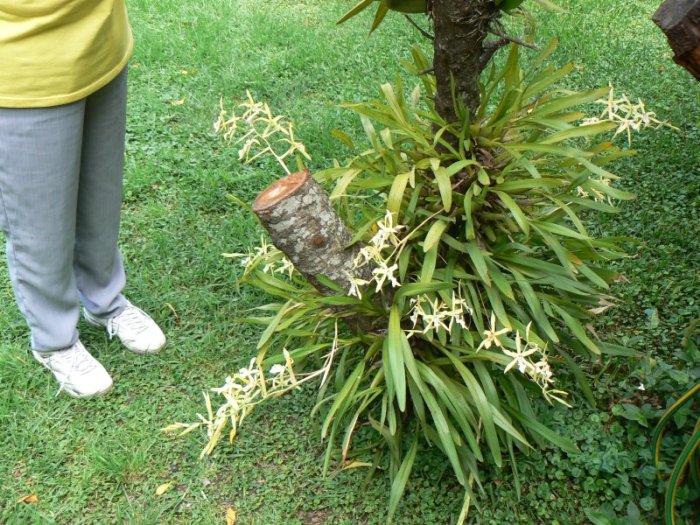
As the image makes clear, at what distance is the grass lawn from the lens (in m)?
2.33

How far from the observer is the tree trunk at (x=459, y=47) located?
6.79 ft

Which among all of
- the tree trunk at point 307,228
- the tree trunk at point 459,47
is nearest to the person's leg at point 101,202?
the tree trunk at point 307,228

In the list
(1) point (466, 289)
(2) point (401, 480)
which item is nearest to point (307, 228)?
(1) point (466, 289)

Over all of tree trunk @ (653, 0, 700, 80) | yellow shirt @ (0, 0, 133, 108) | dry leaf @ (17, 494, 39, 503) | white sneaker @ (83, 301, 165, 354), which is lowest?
dry leaf @ (17, 494, 39, 503)

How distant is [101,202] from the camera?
2.69m

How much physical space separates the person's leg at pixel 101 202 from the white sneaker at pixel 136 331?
1.7 inches

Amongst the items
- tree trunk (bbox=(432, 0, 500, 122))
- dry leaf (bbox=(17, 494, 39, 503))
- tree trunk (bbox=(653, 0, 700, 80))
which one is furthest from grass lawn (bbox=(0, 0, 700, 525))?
tree trunk (bbox=(653, 0, 700, 80))

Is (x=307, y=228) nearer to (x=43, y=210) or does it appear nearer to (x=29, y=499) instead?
(x=43, y=210)

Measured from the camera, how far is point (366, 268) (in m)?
2.27

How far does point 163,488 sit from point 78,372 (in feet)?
2.03

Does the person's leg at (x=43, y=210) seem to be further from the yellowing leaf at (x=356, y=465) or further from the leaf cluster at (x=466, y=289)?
the yellowing leaf at (x=356, y=465)

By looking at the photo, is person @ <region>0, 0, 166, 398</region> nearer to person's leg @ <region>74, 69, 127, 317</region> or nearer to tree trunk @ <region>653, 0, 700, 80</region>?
person's leg @ <region>74, 69, 127, 317</region>

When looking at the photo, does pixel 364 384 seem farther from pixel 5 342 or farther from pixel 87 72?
pixel 5 342

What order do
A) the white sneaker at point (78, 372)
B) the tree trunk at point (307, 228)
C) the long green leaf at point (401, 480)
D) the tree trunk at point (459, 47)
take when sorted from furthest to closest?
the white sneaker at point (78, 372)
the long green leaf at point (401, 480)
the tree trunk at point (459, 47)
the tree trunk at point (307, 228)
